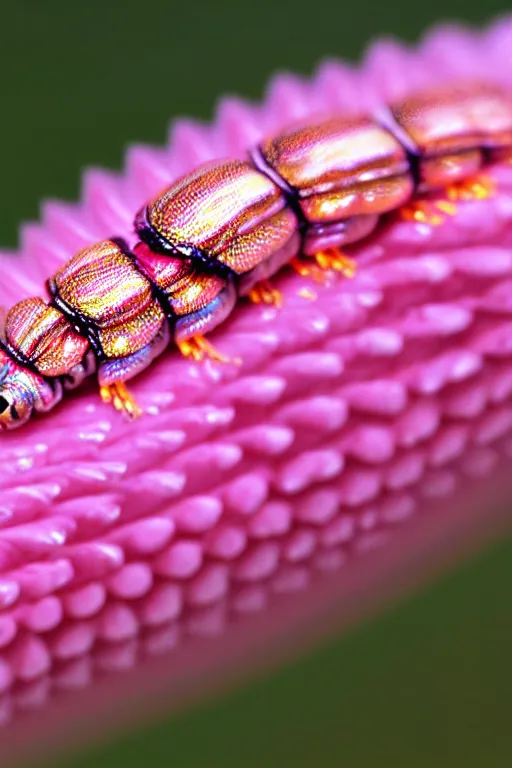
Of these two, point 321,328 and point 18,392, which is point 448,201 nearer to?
point 321,328

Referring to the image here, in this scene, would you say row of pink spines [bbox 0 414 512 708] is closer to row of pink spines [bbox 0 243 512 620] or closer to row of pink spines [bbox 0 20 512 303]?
row of pink spines [bbox 0 243 512 620]

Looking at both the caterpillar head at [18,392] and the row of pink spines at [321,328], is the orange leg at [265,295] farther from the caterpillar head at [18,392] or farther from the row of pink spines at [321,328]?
the caterpillar head at [18,392]

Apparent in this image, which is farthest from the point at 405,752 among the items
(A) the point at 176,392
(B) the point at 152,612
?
(A) the point at 176,392

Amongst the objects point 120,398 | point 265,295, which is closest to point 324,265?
point 265,295

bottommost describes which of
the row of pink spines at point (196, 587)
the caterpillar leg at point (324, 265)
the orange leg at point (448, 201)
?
the row of pink spines at point (196, 587)

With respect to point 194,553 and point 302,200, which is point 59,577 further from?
point 302,200

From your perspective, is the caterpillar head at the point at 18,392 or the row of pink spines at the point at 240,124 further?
the row of pink spines at the point at 240,124

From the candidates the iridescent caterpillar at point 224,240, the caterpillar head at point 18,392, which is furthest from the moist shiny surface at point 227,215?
the caterpillar head at point 18,392
